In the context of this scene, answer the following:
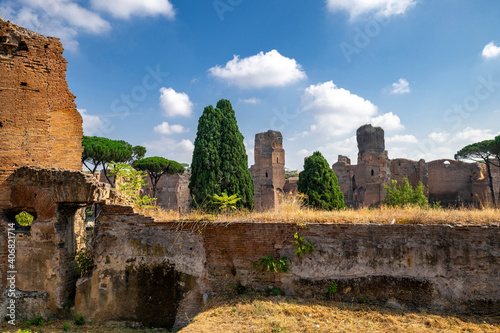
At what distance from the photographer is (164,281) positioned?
20.5ft

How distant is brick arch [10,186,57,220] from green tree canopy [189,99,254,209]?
245 inches

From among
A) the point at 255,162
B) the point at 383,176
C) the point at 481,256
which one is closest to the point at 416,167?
the point at 383,176

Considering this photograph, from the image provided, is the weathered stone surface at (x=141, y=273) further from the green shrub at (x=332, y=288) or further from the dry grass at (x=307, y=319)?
the green shrub at (x=332, y=288)

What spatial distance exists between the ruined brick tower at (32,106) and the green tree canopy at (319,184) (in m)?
10.8

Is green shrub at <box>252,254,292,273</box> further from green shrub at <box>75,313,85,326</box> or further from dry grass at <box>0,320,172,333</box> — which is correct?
green shrub at <box>75,313,85,326</box>

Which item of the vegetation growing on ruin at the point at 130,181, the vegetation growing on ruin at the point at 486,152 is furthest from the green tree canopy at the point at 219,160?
the vegetation growing on ruin at the point at 486,152

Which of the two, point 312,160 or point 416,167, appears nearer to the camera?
point 312,160

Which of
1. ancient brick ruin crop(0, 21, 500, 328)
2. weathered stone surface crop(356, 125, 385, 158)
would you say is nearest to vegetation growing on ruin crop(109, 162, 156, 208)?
ancient brick ruin crop(0, 21, 500, 328)

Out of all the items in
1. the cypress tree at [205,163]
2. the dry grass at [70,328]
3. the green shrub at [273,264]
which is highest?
the cypress tree at [205,163]

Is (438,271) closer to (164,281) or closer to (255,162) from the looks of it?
(164,281)

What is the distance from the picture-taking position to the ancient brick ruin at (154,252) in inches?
227

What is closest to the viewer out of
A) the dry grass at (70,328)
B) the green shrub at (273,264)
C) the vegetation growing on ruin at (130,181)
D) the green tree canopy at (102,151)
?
the dry grass at (70,328)

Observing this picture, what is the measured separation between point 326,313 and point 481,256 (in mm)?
3315

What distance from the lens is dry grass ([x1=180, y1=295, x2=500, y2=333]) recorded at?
16.6 ft
